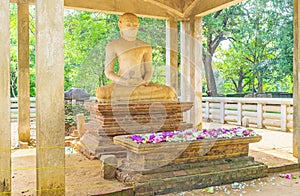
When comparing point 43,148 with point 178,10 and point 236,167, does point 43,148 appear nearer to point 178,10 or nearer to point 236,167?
point 236,167

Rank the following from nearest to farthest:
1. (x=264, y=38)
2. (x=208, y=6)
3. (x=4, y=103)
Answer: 1. (x=4, y=103)
2. (x=208, y=6)
3. (x=264, y=38)

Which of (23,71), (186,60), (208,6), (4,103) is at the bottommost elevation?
(4,103)

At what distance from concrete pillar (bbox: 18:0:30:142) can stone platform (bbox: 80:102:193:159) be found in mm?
1669

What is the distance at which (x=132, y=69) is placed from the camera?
22.0ft

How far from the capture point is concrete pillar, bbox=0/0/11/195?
3.35 m

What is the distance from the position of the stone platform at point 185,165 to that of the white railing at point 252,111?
4826 millimetres

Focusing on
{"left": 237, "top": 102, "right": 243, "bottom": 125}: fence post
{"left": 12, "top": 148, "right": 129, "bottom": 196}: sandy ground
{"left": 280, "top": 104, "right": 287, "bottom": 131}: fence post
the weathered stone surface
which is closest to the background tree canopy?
{"left": 237, "top": 102, "right": 243, "bottom": 125}: fence post

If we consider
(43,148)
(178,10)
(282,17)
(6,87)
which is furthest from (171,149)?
(282,17)

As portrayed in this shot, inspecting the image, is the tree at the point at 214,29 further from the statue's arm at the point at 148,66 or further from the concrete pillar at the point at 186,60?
the statue's arm at the point at 148,66

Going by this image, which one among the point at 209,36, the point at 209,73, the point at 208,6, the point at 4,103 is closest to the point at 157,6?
the point at 208,6

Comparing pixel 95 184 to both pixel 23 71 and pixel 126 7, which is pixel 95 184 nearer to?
pixel 23 71

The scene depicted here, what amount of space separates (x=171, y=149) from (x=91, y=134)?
225 centimetres

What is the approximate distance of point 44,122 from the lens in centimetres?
350

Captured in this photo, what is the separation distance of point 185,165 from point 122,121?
68.8 inches
